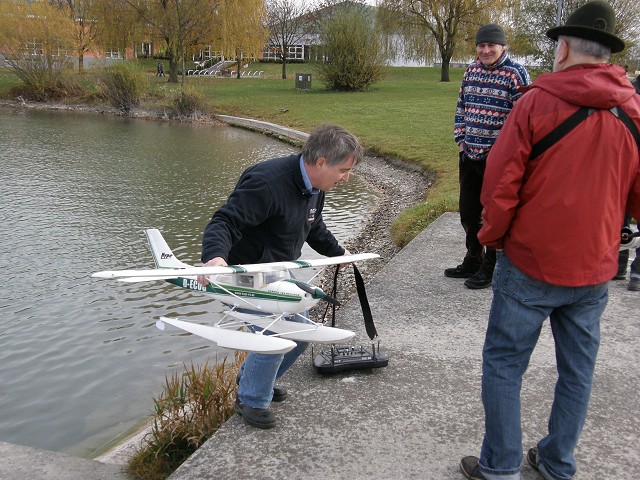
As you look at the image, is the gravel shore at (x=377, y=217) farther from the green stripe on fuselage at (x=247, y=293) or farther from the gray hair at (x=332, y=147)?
the gray hair at (x=332, y=147)

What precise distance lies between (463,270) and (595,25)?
4.08 m

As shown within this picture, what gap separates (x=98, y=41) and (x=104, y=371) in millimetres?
41792

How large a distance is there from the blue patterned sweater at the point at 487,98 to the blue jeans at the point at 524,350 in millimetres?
3032

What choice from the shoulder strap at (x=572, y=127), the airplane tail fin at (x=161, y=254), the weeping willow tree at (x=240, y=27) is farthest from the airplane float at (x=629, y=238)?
the weeping willow tree at (x=240, y=27)

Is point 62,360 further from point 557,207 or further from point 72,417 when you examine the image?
point 557,207

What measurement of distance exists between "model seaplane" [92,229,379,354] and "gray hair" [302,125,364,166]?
23.2 inches

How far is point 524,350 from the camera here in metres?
2.80

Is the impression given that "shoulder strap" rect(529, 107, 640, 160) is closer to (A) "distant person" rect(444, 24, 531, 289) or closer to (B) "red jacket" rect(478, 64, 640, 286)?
(B) "red jacket" rect(478, 64, 640, 286)

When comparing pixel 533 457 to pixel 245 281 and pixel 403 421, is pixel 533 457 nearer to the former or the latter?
pixel 403 421

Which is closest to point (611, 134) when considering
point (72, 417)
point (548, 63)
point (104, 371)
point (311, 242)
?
point (311, 242)

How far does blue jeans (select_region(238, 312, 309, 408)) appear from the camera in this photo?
3521mm

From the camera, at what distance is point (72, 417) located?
5602 mm

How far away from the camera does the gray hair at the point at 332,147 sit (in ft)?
11.3

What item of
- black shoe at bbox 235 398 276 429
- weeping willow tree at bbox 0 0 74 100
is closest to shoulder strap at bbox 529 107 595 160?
black shoe at bbox 235 398 276 429
